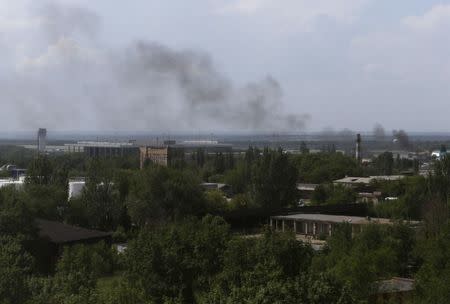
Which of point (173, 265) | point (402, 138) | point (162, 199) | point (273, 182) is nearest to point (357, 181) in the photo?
point (273, 182)

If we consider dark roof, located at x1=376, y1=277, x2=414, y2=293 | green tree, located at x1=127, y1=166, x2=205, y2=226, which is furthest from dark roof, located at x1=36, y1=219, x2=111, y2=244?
dark roof, located at x1=376, y1=277, x2=414, y2=293

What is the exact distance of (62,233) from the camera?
796 inches

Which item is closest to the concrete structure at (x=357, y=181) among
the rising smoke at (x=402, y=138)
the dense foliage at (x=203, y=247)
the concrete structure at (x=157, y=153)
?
the dense foliage at (x=203, y=247)

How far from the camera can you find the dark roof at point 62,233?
63.7 ft

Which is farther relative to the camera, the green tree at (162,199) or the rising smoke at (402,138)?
the rising smoke at (402,138)

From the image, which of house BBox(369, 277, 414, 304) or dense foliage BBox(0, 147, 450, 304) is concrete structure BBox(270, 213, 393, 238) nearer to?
dense foliage BBox(0, 147, 450, 304)

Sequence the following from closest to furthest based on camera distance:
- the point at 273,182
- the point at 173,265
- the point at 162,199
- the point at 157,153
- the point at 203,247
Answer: the point at 173,265 → the point at 203,247 → the point at 162,199 → the point at 273,182 → the point at 157,153

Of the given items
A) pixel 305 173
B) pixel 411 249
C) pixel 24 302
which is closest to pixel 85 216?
pixel 411 249

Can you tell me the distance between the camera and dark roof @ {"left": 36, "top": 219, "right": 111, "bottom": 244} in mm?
19406

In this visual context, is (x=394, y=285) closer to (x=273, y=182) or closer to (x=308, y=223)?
(x=308, y=223)

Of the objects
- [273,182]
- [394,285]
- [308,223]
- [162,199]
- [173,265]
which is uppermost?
[273,182]

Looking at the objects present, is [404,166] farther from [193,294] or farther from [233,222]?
[193,294]

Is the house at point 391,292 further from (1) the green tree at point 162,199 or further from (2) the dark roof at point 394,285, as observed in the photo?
(1) the green tree at point 162,199

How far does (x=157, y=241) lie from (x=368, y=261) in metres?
3.86
